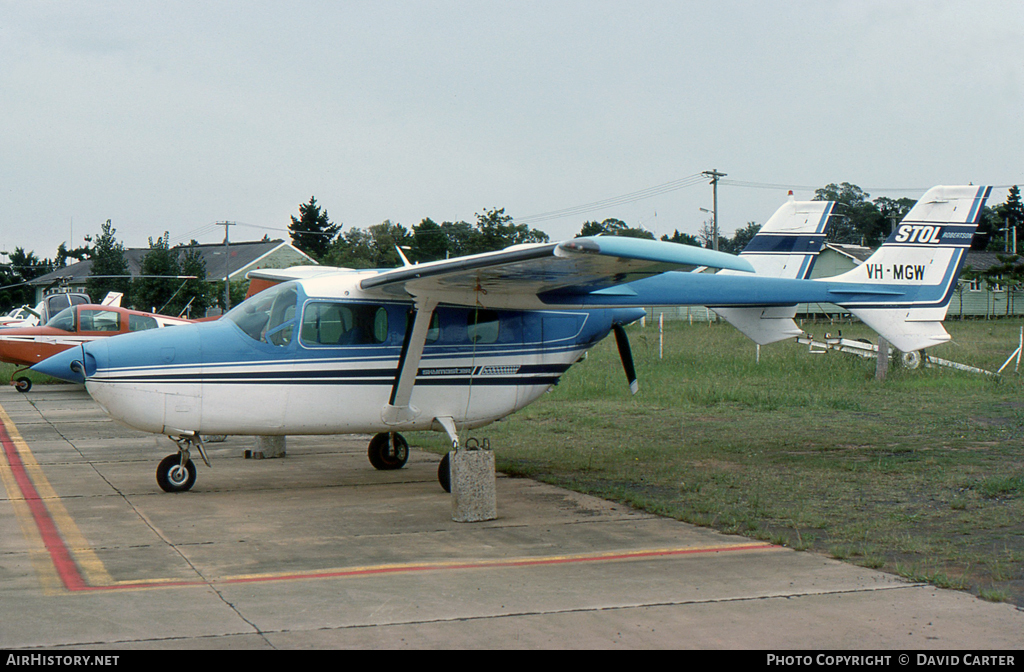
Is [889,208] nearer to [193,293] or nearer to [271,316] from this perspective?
[193,293]

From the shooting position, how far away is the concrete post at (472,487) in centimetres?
837

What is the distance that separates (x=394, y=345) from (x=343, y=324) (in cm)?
60

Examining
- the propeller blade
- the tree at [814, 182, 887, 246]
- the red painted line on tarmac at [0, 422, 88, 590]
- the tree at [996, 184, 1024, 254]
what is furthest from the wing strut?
the tree at [996, 184, 1024, 254]

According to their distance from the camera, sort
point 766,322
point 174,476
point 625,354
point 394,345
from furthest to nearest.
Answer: point 766,322 < point 625,354 < point 394,345 < point 174,476

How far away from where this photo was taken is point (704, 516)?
27.7 feet

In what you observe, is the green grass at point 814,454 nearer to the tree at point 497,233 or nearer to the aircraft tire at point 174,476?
the aircraft tire at point 174,476

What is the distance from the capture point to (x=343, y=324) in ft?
32.5

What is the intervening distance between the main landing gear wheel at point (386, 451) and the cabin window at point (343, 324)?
6.57 feet

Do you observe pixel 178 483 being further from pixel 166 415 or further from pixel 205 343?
pixel 205 343

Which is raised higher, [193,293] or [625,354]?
[193,293]

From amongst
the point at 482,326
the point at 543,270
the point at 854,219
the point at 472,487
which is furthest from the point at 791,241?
the point at 854,219

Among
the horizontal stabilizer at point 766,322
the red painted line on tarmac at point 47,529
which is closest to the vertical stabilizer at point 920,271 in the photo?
the horizontal stabilizer at point 766,322
